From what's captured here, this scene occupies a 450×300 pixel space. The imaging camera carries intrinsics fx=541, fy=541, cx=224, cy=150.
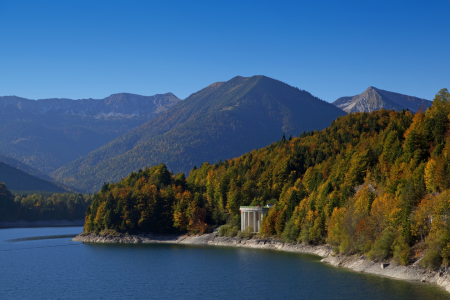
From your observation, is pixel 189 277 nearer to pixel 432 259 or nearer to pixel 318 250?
pixel 318 250

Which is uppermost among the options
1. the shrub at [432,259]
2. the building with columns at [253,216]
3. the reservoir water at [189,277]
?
the building with columns at [253,216]

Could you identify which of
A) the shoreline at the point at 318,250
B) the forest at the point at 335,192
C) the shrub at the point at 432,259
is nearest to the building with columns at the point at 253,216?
the forest at the point at 335,192

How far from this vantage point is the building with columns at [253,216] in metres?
144

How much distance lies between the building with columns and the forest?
9.93 feet

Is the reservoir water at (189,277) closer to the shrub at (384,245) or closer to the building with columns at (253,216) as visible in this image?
the shrub at (384,245)

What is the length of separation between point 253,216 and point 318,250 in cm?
3343

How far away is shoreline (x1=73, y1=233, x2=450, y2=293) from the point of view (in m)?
74.9

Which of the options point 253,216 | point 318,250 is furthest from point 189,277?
point 253,216

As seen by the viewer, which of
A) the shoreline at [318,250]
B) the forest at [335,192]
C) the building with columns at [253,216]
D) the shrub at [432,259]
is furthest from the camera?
the building with columns at [253,216]

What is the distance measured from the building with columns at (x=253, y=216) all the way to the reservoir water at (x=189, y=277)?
18.0 m

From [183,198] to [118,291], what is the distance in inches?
3485

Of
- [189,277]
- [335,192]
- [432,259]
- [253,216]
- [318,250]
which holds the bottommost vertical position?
[189,277]

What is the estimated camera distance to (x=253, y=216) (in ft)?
475

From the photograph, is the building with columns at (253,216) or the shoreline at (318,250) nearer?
the shoreline at (318,250)
